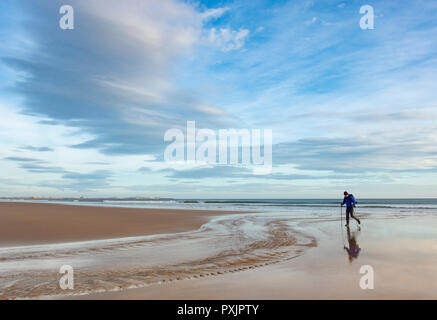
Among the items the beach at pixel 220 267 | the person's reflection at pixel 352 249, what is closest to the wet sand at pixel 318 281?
the beach at pixel 220 267

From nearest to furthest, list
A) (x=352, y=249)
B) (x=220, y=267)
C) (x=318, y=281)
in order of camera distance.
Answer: (x=318, y=281) → (x=220, y=267) → (x=352, y=249)


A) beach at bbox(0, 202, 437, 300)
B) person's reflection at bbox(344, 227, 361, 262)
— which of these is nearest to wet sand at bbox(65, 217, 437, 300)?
beach at bbox(0, 202, 437, 300)

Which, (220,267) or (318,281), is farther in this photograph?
(220,267)

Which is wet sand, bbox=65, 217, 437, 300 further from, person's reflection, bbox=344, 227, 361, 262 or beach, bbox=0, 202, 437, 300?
person's reflection, bbox=344, 227, 361, 262

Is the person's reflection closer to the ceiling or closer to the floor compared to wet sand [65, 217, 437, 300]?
closer to the floor

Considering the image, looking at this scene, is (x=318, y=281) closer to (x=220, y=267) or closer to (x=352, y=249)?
(x=220, y=267)

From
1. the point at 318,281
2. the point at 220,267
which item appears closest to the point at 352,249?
the point at 318,281

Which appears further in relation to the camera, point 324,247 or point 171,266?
point 324,247

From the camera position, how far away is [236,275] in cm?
733

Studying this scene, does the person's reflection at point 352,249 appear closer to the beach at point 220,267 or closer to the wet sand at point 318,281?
the beach at point 220,267
